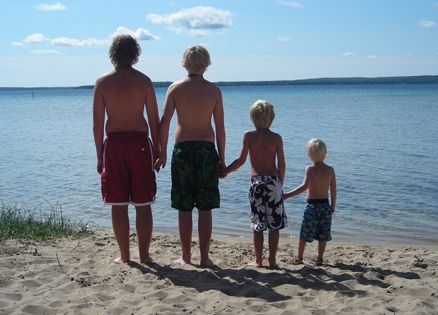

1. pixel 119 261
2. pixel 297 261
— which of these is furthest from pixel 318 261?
pixel 119 261

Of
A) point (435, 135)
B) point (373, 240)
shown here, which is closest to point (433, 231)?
point (373, 240)

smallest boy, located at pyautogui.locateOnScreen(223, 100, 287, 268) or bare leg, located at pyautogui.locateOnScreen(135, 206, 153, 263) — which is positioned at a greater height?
smallest boy, located at pyautogui.locateOnScreen(223, 100, 287, 268)

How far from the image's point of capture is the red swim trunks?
5.04m

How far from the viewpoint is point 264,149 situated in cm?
531

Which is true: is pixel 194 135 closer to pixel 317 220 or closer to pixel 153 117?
pixel 153 117

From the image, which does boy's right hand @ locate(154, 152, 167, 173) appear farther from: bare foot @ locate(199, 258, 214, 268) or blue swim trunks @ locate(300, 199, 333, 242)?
blue swim trunks @ locate(300, 199, 333, 242)

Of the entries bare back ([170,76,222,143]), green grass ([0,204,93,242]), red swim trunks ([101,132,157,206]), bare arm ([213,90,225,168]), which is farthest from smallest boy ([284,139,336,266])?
green grass ([0,204,93,242])

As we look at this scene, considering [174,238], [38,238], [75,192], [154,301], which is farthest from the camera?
[75,192]

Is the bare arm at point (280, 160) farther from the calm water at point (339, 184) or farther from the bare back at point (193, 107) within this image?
the calm water at point (339, 184)

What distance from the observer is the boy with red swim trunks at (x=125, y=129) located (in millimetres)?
5043

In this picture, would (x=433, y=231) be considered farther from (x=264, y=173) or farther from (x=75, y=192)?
(x=75, y=192)

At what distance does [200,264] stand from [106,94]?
183cm

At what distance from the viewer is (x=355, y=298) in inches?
174

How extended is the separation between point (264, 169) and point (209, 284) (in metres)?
1.22
